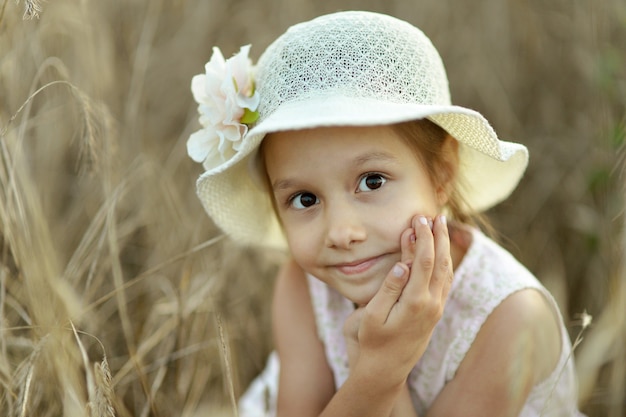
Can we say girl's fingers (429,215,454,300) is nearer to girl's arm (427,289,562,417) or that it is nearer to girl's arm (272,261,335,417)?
girl's arm (427,289,562,417)

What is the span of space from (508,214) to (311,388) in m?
1.32

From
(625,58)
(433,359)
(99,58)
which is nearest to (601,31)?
(625,58)

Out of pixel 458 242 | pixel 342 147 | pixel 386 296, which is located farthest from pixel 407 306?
pixel 458 242

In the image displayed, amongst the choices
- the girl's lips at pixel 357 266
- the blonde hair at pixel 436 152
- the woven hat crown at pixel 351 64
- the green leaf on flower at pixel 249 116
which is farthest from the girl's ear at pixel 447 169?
the green leaf on flower at pixel 249 116

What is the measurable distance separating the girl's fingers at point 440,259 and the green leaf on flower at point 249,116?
44 centimetres

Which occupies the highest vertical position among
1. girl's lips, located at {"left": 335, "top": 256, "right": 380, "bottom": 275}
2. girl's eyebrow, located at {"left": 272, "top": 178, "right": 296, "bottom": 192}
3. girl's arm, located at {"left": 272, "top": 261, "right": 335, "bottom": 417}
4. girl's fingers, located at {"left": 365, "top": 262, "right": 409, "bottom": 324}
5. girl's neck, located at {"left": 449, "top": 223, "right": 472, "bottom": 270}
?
girl's eyebrow, located at {"left": 272, "top": 178, "right": 296, "bottom": 192}

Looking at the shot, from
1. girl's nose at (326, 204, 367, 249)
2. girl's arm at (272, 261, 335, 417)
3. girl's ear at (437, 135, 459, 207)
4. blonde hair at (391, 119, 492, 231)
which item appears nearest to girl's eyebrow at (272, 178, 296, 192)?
girl's nose at (326, 204, 367, 249)

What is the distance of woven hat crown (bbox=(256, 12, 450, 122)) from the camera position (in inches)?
53.5

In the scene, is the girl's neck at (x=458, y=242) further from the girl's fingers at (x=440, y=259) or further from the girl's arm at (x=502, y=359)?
the girl's fingers at (x=440, y=259)

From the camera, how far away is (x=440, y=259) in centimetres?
137

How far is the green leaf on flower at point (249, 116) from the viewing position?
1.50m

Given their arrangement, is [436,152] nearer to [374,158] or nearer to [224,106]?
[374,158]

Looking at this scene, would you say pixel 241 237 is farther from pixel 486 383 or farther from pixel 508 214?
pixel 508 214

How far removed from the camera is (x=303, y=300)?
6.12 feet
